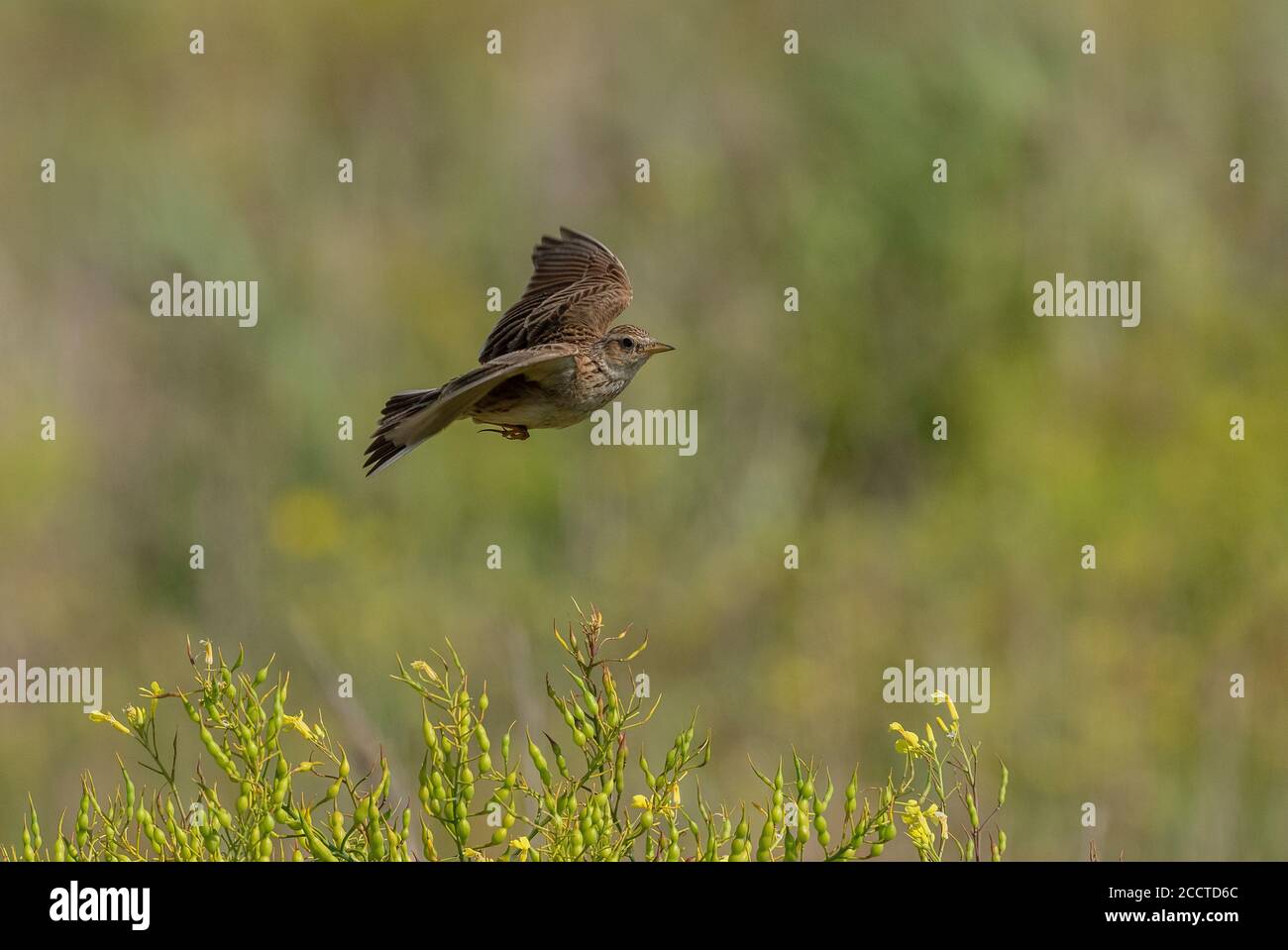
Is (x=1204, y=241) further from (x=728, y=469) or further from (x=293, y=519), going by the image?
(x=293, y=519)

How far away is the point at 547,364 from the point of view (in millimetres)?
5672

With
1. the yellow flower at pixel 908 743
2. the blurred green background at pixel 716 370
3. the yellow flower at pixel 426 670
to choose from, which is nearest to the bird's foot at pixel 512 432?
the yellow flower at pixel 426 670

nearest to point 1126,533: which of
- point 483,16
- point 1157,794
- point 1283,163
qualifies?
point 1157,794

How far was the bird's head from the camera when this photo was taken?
6.06m

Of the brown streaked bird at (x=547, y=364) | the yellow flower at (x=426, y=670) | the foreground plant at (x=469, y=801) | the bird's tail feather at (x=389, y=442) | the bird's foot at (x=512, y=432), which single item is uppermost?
the brown streaked bird at (x=547, y=364)

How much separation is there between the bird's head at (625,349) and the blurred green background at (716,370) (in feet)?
16.0

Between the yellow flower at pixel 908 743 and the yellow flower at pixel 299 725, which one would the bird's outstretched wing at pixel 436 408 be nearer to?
the yellow flower at pixel 299 725

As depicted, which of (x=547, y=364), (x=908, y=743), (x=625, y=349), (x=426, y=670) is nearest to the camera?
(x=426, y=670)

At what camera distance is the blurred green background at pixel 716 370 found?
12.6 m

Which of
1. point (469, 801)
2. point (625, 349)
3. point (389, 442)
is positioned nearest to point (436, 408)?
point (389, 442)

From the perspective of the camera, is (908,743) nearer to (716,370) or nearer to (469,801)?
(469,801)

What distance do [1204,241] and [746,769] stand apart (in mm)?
6264

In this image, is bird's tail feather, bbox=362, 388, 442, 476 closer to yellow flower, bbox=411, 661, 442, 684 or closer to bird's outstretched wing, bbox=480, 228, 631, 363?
yellow flower, bbox=411, 661, 442, 684

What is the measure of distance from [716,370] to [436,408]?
9.73 meters
